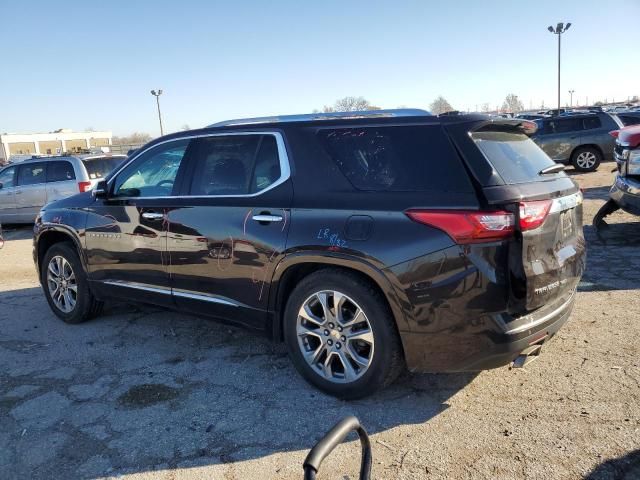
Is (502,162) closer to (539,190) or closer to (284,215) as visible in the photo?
(539,190)

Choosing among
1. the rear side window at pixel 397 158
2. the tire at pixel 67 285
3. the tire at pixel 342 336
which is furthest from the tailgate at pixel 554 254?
the tire at pixel 67 285

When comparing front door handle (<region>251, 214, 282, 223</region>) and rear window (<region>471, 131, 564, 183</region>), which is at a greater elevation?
rear window (<region>471, 131, 564, 183</region>)

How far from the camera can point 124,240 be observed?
15.2 feet

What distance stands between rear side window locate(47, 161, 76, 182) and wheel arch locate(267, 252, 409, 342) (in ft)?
31.8

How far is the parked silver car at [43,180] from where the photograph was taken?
38.2 feet

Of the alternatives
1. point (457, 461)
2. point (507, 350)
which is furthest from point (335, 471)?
point (507, 350)

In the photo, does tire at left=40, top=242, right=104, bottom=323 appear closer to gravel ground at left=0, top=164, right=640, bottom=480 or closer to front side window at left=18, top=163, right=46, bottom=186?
gravel ground at left=0, top=164, right=640, bottom=480

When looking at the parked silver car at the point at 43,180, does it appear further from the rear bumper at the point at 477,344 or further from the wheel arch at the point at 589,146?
the wheel arch at the point at 589,146

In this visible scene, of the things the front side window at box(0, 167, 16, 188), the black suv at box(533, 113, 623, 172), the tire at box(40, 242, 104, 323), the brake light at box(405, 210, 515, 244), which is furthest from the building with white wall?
the brake light at box(405, 210, 515, 244)

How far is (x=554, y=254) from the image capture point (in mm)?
3164

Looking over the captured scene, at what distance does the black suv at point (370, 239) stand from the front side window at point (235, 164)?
0.01 m

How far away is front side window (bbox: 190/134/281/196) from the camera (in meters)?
3.79

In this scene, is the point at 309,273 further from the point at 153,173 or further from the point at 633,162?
the point at 633,162

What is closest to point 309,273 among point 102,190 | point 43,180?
point 102,190
